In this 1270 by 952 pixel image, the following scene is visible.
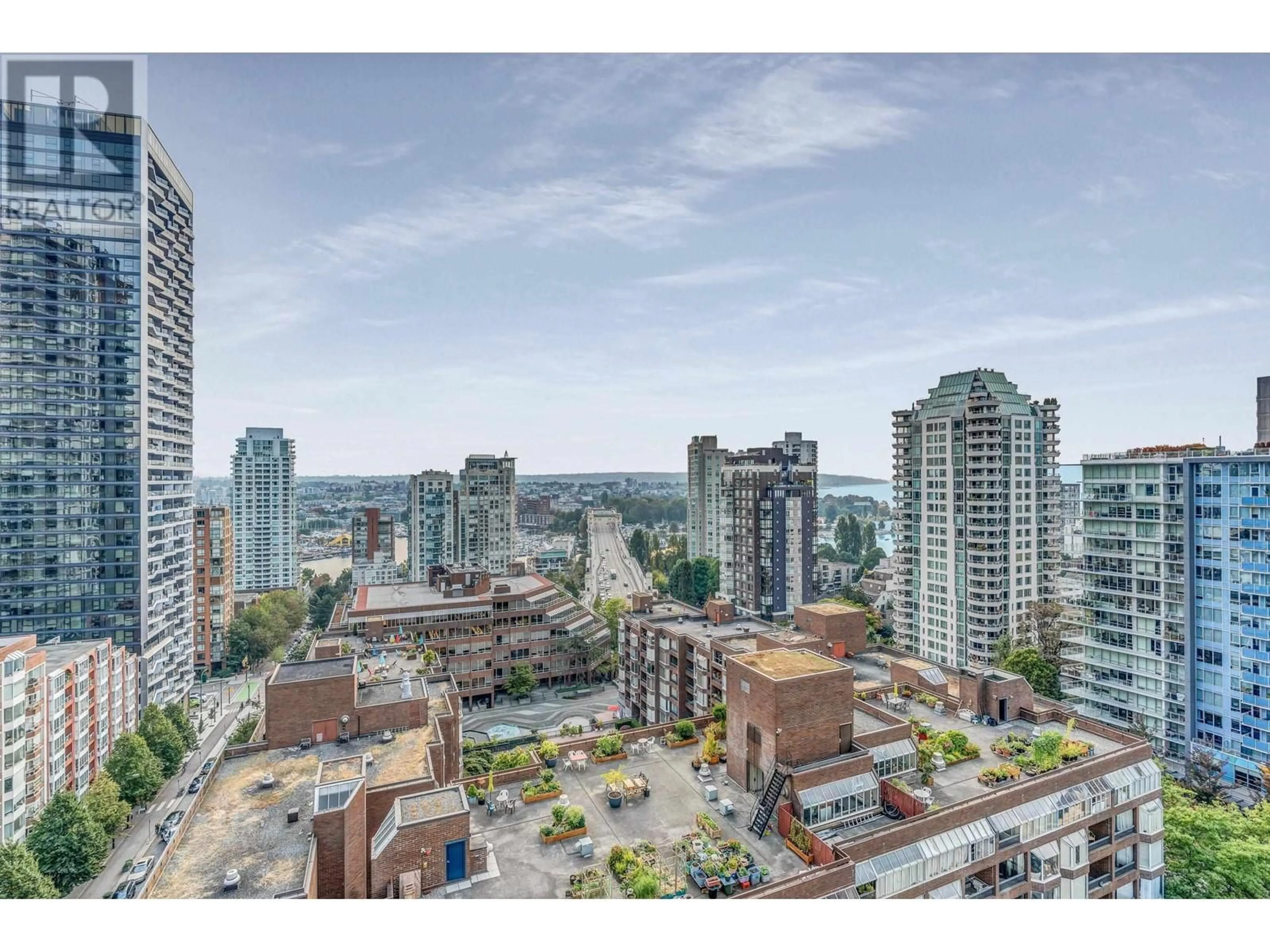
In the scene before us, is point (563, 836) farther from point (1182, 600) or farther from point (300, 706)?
point (1182, 600)

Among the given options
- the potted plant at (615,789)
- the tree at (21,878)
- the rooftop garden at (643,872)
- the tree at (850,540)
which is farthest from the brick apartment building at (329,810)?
the tree at (850,540)

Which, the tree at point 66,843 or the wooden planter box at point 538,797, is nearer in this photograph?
the wooden planter box at point 538,797

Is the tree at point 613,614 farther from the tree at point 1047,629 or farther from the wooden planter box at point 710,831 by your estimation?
the wooden planter box at point 710,831

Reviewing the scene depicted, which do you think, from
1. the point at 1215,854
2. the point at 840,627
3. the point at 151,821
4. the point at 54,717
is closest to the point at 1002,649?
the point at 840,627

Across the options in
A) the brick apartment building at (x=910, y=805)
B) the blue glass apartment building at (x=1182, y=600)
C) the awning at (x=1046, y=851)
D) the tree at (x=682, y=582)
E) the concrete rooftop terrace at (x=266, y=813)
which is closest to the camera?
the concrete rooftop terrace at (x=266, y=813)

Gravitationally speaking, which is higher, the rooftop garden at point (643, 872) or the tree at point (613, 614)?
the rooftop garden at point (643, 872)

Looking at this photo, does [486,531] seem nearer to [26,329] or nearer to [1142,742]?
[26,329]
